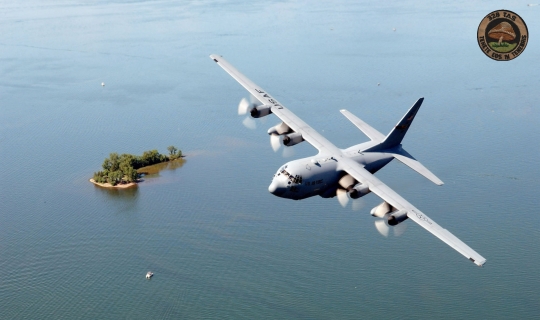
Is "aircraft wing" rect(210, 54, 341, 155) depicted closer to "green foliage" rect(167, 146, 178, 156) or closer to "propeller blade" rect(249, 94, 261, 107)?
"propeller blade" rect(249, 94, 261, 107)

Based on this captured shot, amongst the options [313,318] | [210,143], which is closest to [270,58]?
[210,143]

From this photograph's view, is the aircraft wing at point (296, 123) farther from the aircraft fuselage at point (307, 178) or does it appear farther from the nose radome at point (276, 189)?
the nose radome at point (276, 189)

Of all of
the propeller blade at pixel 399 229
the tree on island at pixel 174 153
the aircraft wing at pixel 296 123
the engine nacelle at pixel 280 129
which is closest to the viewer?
the propeller blade at pixel 399 229

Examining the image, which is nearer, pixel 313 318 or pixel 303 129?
pixel 303 129

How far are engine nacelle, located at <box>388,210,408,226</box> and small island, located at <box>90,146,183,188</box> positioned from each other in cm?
8003

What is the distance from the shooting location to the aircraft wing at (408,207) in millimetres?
52903

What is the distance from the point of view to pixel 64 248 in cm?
10200

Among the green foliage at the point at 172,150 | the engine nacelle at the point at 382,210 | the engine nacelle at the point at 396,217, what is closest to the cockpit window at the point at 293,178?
the engine nacelle at the point at 382,210

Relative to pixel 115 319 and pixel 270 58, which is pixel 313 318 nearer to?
pixel 115 319

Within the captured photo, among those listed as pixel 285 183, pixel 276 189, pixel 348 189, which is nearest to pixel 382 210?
pixel 348 189

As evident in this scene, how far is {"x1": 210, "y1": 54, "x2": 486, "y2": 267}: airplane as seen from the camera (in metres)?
57.5

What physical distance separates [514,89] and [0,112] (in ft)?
444

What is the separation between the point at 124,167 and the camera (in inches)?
5012

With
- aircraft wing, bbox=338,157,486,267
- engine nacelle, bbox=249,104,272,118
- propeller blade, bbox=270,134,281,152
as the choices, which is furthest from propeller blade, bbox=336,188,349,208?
engine nacelle, bbox=249,104,272,118
